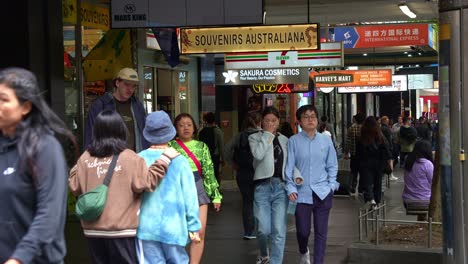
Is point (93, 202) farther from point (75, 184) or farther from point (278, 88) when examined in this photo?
point (278, 88)

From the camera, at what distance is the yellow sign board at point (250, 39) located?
1057cm

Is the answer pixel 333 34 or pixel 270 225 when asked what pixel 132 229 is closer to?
pixel 270 225

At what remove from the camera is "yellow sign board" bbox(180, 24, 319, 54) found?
10570 millimetres

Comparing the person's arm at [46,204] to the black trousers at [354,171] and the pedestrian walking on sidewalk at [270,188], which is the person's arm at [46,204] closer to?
the pedestrian walking on sidewalk at [270,188]

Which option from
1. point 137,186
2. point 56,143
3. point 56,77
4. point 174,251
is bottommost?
point 174,251

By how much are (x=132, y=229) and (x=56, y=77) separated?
124 inches

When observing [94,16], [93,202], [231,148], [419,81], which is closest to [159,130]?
[93,202]

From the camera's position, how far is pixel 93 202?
15.8 feet

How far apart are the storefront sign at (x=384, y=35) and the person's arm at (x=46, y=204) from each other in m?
13.5

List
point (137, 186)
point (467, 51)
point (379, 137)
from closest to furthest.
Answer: point (137, 186)
point (467, 51)
point (379, 137)

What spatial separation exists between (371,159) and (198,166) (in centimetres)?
754

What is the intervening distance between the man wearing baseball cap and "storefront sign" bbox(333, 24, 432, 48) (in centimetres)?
1029

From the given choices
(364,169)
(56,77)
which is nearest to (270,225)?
(56,77)

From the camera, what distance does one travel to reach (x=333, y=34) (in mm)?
17328
